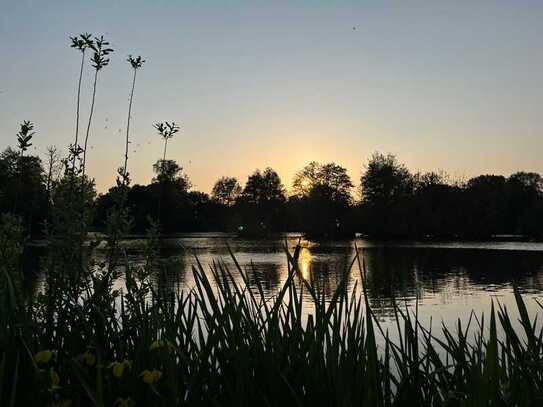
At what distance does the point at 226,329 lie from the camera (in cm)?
239

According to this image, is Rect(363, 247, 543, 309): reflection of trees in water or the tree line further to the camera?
the tree line

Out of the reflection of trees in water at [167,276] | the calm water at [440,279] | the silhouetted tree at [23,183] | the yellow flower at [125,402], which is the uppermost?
the silhouetted tree at [23,183]

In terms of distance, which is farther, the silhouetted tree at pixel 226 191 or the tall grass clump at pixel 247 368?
the silhouetted tree at pixel 226 191

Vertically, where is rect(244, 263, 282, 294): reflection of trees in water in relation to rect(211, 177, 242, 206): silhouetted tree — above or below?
below

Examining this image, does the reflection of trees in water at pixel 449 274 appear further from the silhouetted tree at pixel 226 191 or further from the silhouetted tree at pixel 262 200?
the silhouetted tree at pixel 226 191

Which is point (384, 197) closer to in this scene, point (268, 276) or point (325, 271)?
point (268, 276)

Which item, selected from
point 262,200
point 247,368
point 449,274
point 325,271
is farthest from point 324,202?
point 247,368

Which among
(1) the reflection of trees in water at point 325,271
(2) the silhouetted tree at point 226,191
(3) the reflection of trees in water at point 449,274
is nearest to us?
(1) the reflection of trees in water at point 325,271

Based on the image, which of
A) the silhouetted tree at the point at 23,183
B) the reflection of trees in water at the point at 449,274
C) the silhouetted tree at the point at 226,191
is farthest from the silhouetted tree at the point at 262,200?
the silhouetted tree at the point at 23,183

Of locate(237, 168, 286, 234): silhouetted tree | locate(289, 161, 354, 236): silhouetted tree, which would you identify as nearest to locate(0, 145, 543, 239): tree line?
locate(289, 161, 354, 236): silhouetted tree

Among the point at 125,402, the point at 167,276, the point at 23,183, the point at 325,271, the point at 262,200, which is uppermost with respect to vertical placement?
the point at 262,200

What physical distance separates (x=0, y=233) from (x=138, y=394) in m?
2.84

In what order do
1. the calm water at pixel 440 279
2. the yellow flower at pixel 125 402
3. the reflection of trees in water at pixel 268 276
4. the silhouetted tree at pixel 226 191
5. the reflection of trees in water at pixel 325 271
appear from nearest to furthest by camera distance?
1. the yellow flower at pixel 125 402
2. the reflection of trees in water at pixel 325 271
3. the calm water at pixel 440 279
4. the reflection of trees in water at pixel 268 276
5. the silhouetted tree at pixel 226 191

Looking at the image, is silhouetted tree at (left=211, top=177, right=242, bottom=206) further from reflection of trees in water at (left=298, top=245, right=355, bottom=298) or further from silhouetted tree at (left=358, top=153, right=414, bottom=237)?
reflection of trees in water at (left=298, top=245, right=355, bottom=298)
